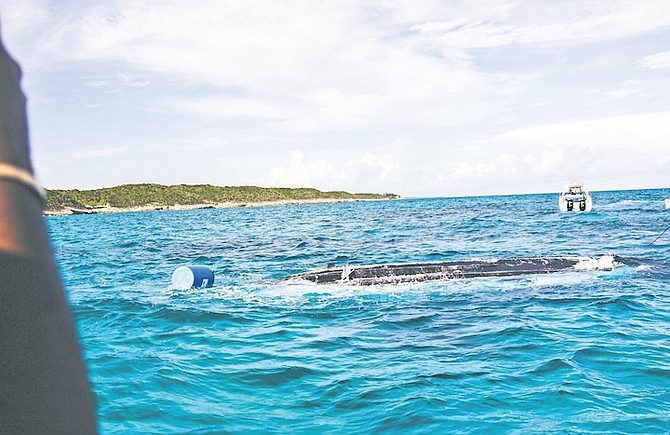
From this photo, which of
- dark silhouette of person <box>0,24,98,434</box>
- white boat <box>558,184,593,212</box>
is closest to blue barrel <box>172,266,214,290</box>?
dark silhouette of person <box>0,24,98,434</box>

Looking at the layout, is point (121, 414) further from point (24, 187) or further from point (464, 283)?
point (464, 283)

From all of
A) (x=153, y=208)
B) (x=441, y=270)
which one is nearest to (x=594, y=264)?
(x=441, y=270)

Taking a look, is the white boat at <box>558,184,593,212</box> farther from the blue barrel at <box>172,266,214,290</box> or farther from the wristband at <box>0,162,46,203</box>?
the wristband at <box>0,162,46,203</box>

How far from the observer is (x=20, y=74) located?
36.8 inches

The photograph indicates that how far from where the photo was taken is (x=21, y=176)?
875mm

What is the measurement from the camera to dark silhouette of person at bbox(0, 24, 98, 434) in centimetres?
86

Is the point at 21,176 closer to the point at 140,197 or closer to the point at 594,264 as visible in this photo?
the point at 594,264

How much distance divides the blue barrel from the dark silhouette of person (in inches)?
706

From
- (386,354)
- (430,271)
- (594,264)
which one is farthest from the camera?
(594,264)

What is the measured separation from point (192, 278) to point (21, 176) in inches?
712

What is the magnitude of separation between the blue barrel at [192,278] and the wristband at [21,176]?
17982 mm

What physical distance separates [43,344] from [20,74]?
446 millimetres

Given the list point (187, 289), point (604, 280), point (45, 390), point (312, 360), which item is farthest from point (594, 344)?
point (187, 289)

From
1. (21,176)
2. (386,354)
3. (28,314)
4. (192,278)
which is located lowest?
(386,354)
